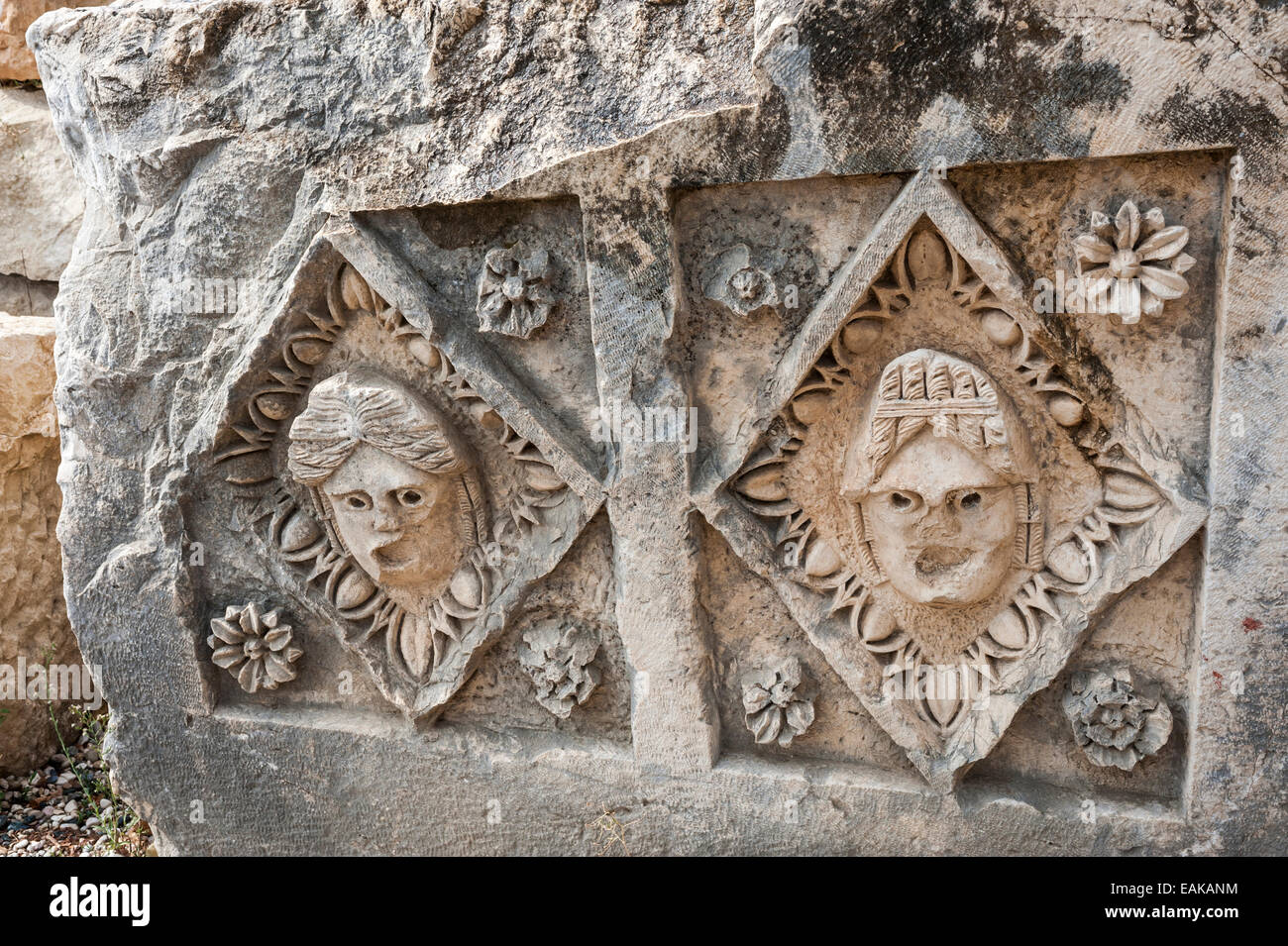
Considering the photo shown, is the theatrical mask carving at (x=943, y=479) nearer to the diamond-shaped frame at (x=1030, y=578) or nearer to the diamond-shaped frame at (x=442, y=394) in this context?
the diamond-shaped frame at (x=1030, y=578)

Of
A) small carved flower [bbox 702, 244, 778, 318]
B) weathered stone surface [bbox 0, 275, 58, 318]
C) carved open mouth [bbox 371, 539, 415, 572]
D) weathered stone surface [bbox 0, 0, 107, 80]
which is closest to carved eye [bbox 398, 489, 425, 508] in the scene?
carved open mouth [bbox 371, 539, 415, 572]

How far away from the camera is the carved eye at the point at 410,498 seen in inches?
111

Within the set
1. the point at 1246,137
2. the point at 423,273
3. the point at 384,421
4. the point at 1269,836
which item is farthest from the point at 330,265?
the point at 1269,836

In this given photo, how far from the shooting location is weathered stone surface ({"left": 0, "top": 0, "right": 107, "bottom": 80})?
15.0ft

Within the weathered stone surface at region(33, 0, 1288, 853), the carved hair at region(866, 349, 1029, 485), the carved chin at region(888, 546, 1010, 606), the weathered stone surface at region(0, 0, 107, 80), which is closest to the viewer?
the weathered stone surface at region(33, 0, 1288, 853)

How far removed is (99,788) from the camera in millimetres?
4043

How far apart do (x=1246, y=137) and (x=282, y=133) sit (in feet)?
7.05

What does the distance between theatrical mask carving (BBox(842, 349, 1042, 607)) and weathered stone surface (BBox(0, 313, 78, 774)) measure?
292cm

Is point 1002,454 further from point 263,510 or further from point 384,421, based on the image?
point 263,510

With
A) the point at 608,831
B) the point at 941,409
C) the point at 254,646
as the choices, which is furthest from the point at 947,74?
the point at 254,646

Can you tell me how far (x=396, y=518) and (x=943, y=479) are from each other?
133cm

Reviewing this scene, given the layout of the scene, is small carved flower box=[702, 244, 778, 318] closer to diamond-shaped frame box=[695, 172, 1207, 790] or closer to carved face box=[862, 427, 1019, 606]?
diamond-shaped frame box=[695, 172, 1207, 790]

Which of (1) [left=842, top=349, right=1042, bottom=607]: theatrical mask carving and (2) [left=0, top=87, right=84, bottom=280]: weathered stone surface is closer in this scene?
(1) [left=842, top=349, right=1042, bottom=607]: theatrical mask carving

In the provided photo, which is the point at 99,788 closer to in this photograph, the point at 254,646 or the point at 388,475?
the point at 254,646
